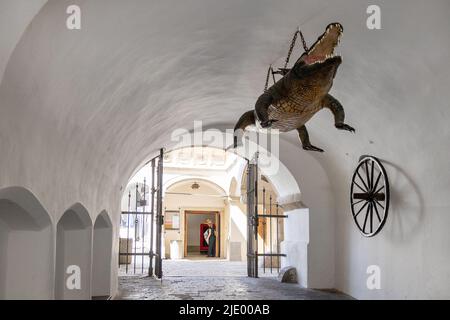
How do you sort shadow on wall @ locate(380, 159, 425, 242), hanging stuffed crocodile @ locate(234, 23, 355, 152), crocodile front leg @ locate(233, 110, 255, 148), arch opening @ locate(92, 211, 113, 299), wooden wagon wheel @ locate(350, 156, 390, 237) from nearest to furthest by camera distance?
hanging stuffed crocodile @ locate(234, 23, 355, 152) < crocodile front leg @ locate(233, 110, 255, 148) < shadow on wall @ locate(380, 159, 425, 242) < wooden wagon wheel @ locate(350, 156, 390, 237) < arch opening @ locate(92, 211, 113, 299)

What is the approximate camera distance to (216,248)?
1995 centimetres

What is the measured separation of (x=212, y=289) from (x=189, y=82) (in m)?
4.06

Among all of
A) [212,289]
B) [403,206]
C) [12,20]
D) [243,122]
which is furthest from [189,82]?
[212,289]

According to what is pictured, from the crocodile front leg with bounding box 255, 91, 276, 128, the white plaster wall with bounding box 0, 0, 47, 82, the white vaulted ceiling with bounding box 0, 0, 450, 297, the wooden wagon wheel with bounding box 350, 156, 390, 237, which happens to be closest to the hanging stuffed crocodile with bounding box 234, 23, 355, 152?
the crocodile front leg with bounding box 255, 91, 276, 128

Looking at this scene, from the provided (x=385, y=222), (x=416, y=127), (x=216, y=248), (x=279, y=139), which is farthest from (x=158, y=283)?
(x=216, y=248)

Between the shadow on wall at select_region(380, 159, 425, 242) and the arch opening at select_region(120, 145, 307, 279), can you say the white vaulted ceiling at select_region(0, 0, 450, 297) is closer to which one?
the shadow on wall at select_region(380, 159, 425, 242)

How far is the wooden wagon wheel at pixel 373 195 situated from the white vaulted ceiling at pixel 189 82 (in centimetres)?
16

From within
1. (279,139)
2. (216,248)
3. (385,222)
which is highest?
(279,139)

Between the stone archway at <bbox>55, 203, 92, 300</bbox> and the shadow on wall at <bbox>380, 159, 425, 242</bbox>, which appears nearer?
the stone archway at <bbox>55, 203, 92, 300</bbox>

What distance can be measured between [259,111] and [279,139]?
4.99m

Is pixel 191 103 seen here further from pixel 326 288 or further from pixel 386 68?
pixel 326 288

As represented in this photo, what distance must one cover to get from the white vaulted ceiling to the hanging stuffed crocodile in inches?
32.3

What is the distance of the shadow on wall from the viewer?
5.41 metres

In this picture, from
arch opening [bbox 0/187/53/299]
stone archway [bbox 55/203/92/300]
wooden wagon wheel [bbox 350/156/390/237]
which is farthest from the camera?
wooden wagon wheel [bbox 350/156/390/237]
